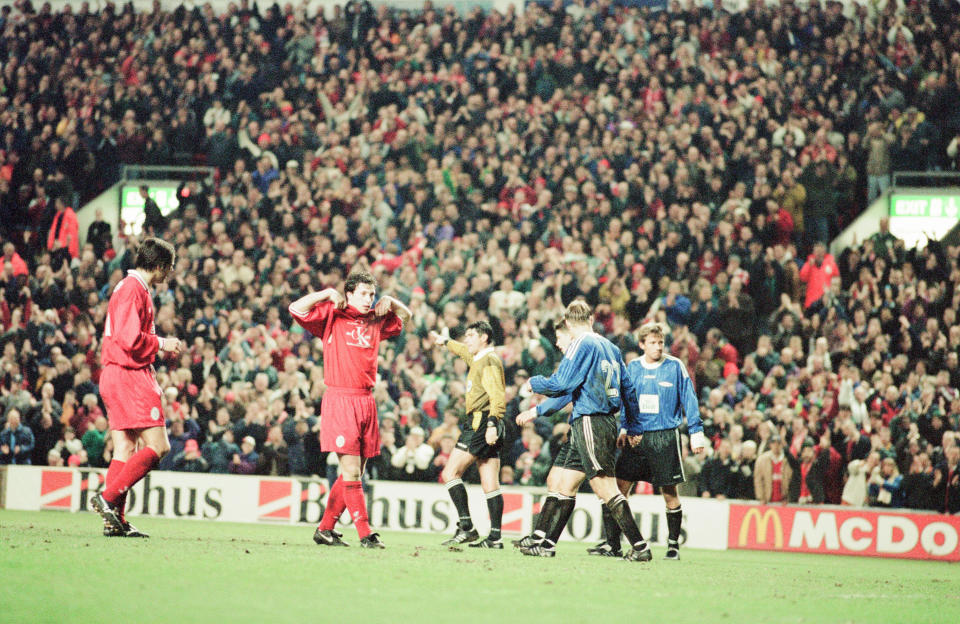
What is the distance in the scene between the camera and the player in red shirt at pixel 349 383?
9406 millimetres

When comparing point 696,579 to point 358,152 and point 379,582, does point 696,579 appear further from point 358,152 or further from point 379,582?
point 358,152

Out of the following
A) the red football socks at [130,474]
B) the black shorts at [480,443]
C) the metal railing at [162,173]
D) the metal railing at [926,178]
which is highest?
the metal railing at [162,173]

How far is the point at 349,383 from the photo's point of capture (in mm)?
9539

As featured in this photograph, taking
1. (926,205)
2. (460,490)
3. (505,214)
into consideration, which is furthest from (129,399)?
(926,205)

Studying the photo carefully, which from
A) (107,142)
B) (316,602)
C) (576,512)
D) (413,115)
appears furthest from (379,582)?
(107,142)

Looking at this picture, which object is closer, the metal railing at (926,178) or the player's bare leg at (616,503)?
the player's bare leg at (616,503)

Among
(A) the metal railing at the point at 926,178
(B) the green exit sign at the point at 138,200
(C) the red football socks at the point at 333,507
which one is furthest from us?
(B) the green exit sign at the point at 138,200

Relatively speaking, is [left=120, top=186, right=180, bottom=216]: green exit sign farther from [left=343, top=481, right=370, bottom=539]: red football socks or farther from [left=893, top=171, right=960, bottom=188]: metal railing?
[left=343, top=481, right=370, bottom=539]: red football socks

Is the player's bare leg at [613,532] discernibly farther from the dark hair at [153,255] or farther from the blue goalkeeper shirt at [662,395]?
the dark hair at [153,255]

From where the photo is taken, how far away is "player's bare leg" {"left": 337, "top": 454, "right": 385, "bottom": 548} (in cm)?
936

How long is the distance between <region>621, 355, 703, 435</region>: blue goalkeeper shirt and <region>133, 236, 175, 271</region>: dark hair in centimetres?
415

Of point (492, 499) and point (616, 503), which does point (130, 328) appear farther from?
point (616, 503)

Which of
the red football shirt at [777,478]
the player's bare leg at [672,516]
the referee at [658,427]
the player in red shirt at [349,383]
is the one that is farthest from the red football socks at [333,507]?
the red football shirt at [777,478]

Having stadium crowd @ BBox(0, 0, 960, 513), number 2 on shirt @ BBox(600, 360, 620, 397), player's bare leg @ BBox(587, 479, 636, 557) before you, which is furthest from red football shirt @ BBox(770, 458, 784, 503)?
number 2 on shirt @ BBox(600, 360, 620, 397)
